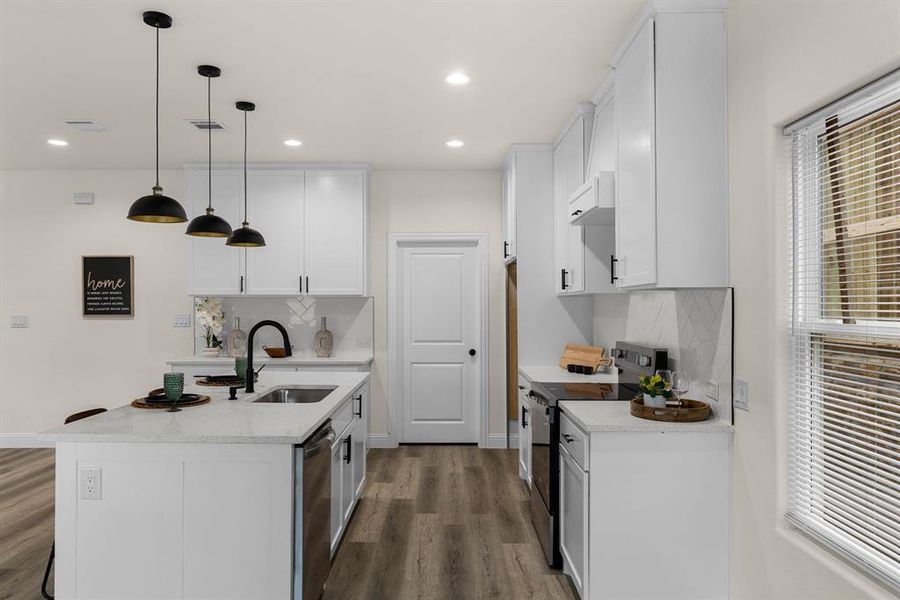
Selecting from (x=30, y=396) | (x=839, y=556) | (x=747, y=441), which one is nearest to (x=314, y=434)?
(x=747, y=441)

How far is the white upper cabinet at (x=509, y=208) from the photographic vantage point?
454cm

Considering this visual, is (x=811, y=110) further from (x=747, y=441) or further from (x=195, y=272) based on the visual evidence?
(x=195, y=272)

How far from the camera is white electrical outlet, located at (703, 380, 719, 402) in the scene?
8.15 ft

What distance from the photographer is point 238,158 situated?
16.2ft

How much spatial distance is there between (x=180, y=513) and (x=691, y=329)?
2.40 metres

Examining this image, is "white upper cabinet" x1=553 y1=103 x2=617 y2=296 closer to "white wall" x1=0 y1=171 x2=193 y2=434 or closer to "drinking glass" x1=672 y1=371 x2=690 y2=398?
"drinking glass" x1=672 y1=371 x2=690 y2=398

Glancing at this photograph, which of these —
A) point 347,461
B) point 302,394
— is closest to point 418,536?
point 347,461

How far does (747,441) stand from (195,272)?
179 inches

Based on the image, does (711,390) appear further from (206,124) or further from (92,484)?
(206,124)

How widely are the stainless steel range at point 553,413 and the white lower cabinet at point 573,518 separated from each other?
1.9 inches

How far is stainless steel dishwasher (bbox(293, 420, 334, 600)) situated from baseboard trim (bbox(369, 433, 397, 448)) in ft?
8.82

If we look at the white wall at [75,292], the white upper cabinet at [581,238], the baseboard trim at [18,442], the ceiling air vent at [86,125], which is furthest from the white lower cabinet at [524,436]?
the baseboard trim at [18,442]

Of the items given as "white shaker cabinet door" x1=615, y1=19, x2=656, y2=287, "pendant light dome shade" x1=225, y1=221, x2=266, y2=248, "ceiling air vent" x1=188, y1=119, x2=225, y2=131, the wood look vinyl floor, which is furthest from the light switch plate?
"white shaker cabinet door" x1=615, y1=19, x2=656, y2=287

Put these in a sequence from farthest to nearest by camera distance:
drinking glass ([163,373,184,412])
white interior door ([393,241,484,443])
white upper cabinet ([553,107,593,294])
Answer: white interior door ([393,241,484,443])
white upper cabinet ([553,107,593,294])
drinking glass ([163,373,184,412])
